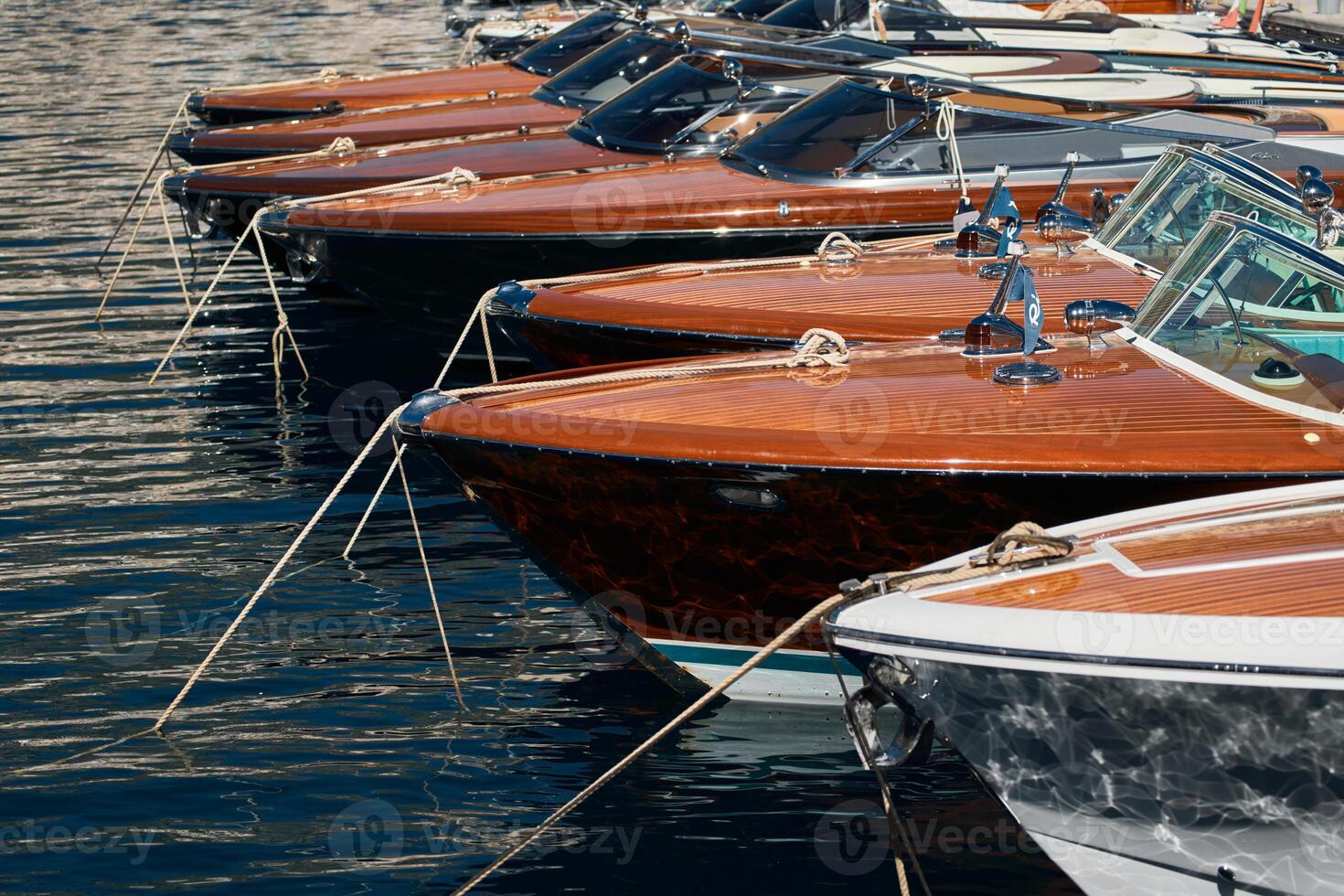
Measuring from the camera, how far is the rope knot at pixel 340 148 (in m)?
11.3

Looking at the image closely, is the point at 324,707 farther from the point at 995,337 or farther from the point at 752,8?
the point at 752,8

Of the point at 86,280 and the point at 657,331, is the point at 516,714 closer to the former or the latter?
the point at 657,331

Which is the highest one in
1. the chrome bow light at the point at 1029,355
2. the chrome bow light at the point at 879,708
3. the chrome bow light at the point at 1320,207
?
the chrome bow light at the point at 1320,207

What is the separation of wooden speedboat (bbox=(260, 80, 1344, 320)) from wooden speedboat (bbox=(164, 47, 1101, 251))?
2.23ft

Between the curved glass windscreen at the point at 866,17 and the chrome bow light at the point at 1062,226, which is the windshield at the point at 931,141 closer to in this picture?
the chrome bow light at the point at 1062,226

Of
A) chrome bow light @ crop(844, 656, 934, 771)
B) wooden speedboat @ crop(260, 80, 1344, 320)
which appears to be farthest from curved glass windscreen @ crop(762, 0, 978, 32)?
chrome bow light @ crop(844, 656, 934, 771)

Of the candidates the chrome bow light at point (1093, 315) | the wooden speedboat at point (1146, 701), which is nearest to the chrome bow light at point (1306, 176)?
the chrome bow light at point (1093, 315)

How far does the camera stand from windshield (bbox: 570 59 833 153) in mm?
9852

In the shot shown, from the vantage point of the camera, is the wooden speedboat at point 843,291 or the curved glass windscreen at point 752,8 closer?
the wooden speedboat at point 843,291

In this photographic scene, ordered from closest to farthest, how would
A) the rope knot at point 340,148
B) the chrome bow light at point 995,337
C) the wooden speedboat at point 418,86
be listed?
the chrome bow light at point 995,337
the rope knot at point 340,148
the wooden speedboat at point 418,86

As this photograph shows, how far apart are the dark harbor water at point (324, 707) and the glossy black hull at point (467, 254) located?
0.19m

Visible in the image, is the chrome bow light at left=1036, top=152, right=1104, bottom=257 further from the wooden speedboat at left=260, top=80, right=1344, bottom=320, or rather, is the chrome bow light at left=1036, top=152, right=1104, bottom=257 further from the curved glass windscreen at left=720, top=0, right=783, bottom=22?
the curved glass windscreen at left=720, top=0, right=783, bottom=22

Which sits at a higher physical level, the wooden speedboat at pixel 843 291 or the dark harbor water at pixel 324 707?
the wooden speedboat at pixel 843 291

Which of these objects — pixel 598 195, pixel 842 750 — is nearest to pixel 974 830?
pixel 842 750
